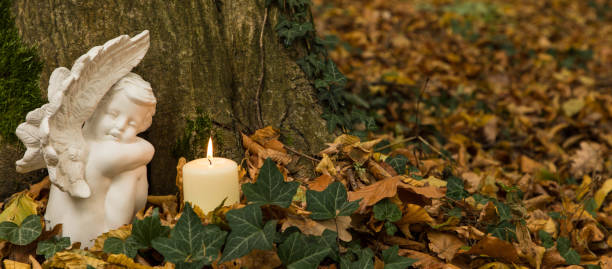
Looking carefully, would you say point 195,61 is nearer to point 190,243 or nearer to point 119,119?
point 119,119

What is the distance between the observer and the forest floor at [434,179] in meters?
1.45

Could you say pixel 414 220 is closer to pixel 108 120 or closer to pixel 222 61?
pixel 222 61

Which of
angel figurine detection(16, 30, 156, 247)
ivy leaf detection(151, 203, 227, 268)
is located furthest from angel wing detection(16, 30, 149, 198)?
ivy leaf detection(151, 203, 227, 268)

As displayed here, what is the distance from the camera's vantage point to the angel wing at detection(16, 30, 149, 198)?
55.9 inches

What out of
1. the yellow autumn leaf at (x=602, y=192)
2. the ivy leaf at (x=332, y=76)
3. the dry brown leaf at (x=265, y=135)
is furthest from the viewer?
the yellow autumn leaf at (x=602, y=192)

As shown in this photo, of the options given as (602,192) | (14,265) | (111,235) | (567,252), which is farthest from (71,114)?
(602,192)

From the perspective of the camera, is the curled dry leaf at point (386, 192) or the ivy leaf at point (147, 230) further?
the curled dry leaf at point (386, 192)

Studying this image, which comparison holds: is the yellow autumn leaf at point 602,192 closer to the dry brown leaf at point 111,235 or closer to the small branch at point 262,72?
the small branch at point 262,72

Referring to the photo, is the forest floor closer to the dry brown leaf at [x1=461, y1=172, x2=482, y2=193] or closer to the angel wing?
the dry brown leaf at [x1=461, y1=172, x2=482, y2=193]

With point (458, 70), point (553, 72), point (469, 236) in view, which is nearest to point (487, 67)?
point (458, 70)

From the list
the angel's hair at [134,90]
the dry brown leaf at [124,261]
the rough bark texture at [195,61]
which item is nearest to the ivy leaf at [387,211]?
the rough bark texture at [195,61]

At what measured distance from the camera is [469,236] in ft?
5.49

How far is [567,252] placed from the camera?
70.0 inches

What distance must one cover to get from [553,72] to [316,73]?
3.57m
